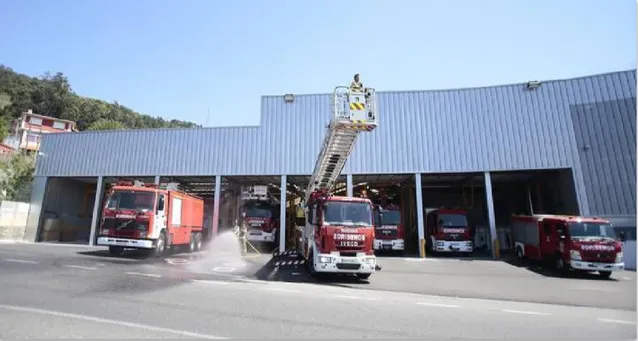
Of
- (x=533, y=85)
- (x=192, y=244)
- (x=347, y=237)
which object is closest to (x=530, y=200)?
(x=533, y=85)

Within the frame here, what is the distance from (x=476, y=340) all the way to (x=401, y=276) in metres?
7.46

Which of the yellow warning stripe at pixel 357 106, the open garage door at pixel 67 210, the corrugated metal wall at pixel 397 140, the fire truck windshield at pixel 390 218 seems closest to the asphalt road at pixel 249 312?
the yellow warning stripe at pixel 357 106

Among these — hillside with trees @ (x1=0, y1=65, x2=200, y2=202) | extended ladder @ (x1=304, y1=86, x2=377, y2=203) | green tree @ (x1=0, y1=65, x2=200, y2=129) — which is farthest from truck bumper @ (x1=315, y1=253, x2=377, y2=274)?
green tree @ (x1=0, y1=65, x2=200, y2=129)

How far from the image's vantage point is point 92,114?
71.2 meters

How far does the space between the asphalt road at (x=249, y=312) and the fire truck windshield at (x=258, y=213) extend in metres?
11.3

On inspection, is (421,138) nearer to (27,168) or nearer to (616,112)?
(616,112)

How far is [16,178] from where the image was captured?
2380cm

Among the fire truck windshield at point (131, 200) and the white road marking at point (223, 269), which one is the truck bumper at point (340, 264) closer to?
the white road marking at point (223, 269)

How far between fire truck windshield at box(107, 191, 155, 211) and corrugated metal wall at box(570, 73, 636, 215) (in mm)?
22109

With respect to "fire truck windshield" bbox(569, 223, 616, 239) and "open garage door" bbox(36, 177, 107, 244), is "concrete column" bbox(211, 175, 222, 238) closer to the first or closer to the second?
"open garage door" bbox(36, 177, 107, 244)

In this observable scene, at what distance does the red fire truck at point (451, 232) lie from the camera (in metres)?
19.3

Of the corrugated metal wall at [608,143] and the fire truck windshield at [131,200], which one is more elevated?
the corrugated metal wall at [608,143]

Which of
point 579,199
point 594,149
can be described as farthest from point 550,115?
point 579,199

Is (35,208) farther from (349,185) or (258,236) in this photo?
(349,185)
